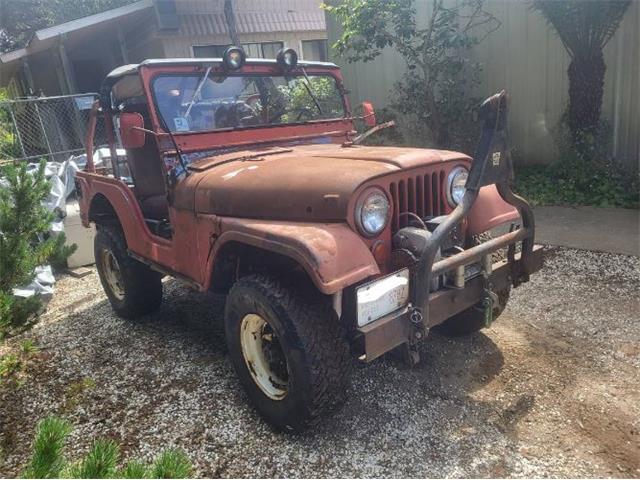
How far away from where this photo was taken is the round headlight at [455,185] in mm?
2951

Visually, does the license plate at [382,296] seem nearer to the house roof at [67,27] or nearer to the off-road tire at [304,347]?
the off-road tire at [304,347]

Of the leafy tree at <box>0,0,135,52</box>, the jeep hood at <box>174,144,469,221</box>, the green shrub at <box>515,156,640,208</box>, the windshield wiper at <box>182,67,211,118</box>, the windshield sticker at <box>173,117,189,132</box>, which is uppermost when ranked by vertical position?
the leafy tree at <box>0,0,135,52</box>

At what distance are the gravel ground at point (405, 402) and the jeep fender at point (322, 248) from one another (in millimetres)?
924

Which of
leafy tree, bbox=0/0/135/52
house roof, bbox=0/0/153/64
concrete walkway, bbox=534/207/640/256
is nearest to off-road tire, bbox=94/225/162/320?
concrete walkway, bbox=534/207/640/256

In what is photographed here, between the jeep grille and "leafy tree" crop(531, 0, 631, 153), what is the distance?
488cm

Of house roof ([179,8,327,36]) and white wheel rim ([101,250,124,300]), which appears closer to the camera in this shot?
white wheel rim ([101,250,124,300])

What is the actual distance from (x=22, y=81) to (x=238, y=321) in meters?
16.6

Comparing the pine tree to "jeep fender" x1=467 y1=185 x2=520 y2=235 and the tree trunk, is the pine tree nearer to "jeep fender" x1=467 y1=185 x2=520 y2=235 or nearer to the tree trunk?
"jeep fender" x1=467 y1=185 x2=520 y2=235

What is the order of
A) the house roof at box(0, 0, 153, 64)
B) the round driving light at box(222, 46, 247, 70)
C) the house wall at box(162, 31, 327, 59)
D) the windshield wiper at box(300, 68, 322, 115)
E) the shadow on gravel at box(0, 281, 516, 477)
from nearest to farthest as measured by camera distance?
the shadow on gravel at box(0, 281, 516, 477)
the round driving light at box(222, 46, 247, 70)
the windshield wiper at box(300, 68, 322, 115)
the house roof at box(0, 0, 153, 64)
the house wall at box(162, 31, 327, 59)

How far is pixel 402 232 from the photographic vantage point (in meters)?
2.66

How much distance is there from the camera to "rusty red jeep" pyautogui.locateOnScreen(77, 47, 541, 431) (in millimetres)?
2428

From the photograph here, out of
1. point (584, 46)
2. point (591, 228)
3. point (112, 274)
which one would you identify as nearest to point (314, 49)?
point (584, 46)

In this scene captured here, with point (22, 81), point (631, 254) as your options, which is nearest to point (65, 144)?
point (22, 81)

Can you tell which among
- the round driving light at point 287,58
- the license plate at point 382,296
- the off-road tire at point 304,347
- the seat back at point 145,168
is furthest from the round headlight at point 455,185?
the seat back at point 145,168
